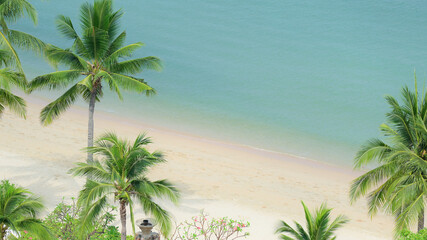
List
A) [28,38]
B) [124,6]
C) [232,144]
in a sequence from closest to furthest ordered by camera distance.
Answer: [28,38] < [232,144] < [124,6]

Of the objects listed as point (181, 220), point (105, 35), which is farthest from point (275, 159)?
point (105, 35)

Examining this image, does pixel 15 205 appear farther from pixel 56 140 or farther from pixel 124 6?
pixel 124 6

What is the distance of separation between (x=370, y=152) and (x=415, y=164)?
1.52 metres

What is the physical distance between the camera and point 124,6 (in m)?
61.2

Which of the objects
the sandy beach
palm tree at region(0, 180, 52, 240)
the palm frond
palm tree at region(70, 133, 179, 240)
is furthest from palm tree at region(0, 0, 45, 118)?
palm tree at region(0, 180, 52, 240)

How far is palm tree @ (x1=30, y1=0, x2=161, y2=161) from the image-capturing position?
23.8m

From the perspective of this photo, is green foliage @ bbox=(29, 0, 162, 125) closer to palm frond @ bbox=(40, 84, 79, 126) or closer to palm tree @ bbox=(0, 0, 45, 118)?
palm frond @ bbox=(40, 84, 79, 126)

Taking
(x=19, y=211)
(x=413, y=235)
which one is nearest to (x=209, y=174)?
(x=413, y=235)

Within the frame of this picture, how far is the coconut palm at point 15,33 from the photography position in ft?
70.1

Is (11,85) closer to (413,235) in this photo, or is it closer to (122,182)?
(122,182)

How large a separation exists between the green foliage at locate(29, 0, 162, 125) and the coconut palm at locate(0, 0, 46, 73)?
765mm

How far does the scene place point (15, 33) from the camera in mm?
23422

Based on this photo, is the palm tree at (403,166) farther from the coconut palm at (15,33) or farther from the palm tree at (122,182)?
the coconut palm at (15,33)

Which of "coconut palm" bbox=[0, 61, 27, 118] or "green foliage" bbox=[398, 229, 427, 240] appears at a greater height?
"coconut palm" bbox=[0, 61, 27, 118]
